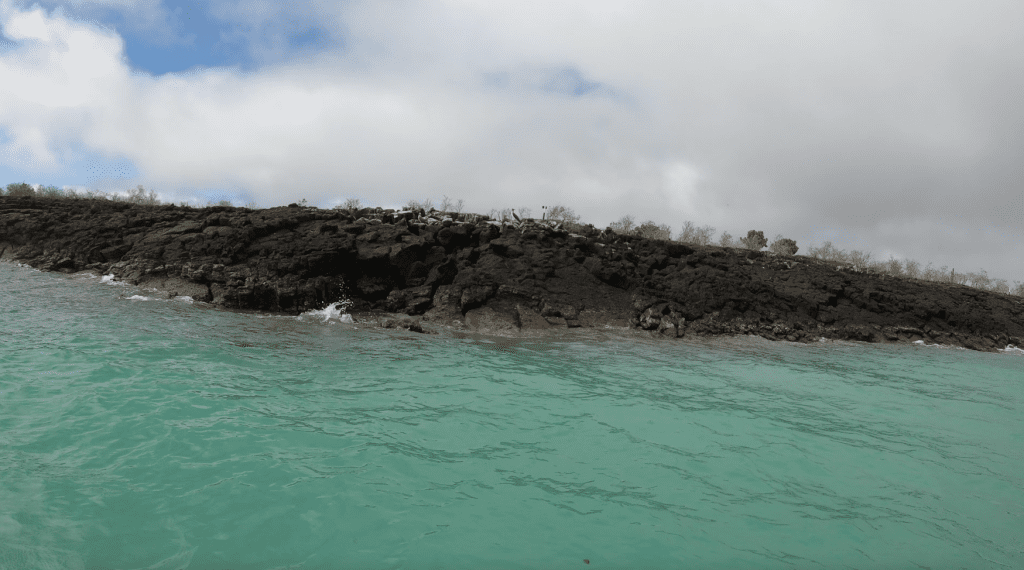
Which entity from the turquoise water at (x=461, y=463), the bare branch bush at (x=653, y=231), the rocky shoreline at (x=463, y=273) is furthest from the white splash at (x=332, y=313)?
the bare branch bush at (x=653, y=231)

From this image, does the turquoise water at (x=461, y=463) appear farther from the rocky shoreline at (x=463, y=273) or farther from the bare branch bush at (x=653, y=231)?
the bare branch bush at (x=653, y=231)

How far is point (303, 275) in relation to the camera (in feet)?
51.7

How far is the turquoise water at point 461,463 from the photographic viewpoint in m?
3.72

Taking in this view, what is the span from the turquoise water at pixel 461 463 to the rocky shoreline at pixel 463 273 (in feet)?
16.7

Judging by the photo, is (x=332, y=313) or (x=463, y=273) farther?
(x=463, y=273)

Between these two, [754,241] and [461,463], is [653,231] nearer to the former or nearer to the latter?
[754,241]

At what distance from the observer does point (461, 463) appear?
516 cm

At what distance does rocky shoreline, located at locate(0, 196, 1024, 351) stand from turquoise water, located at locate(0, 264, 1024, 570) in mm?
5090

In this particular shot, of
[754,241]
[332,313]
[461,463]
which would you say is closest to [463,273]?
[332,313]

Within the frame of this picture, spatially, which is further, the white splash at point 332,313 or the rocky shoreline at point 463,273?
the rocky shoreline at point 463,273

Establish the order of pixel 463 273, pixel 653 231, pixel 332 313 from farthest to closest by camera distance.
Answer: pixel 653 231, pixel 463 273, pixel 332 313

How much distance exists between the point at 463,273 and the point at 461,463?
36.9 feet

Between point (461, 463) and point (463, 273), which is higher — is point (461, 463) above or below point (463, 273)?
below

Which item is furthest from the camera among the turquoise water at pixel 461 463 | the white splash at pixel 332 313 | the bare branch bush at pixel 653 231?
the bare branch bush at pixel 653 231
